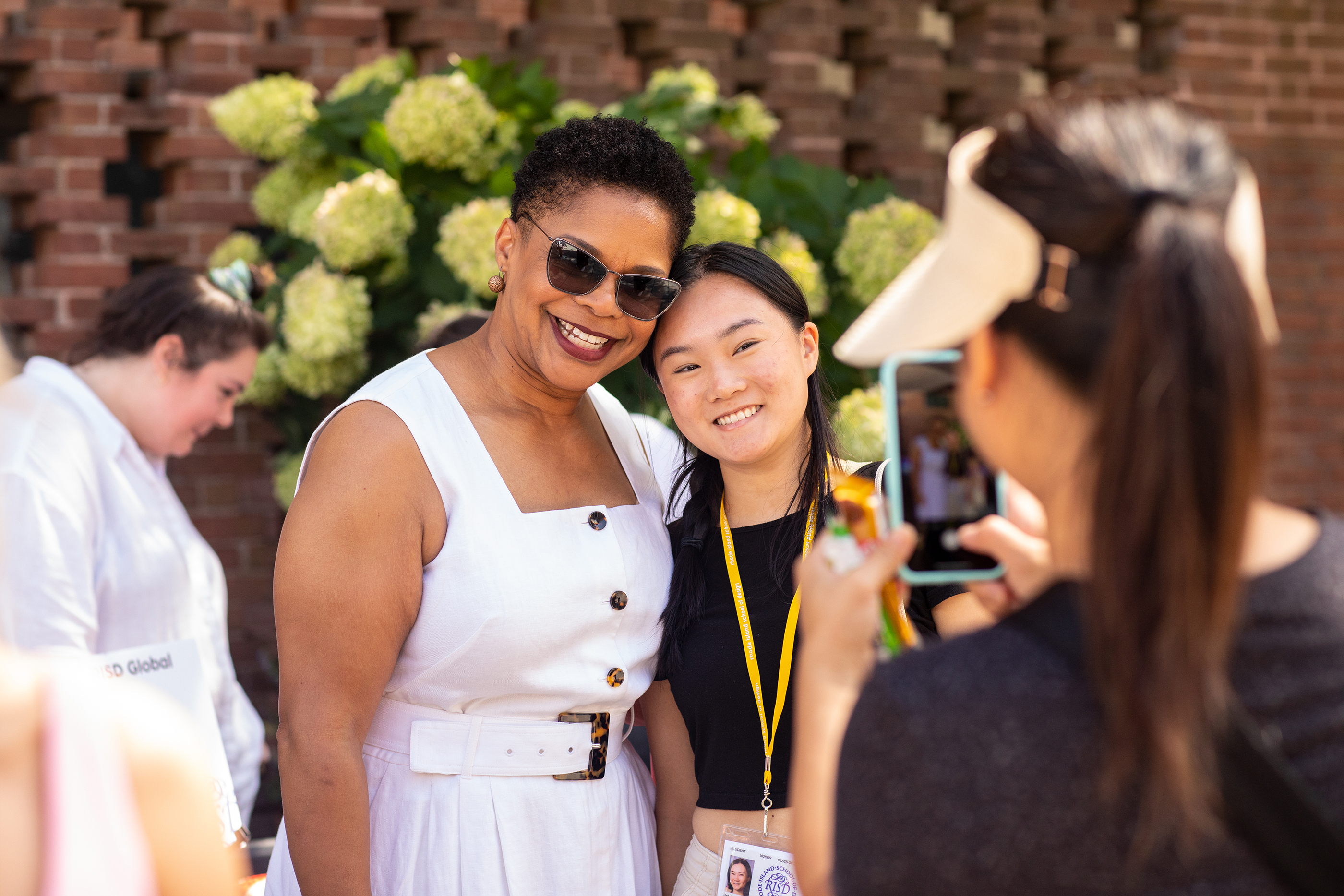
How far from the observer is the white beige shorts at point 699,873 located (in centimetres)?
227

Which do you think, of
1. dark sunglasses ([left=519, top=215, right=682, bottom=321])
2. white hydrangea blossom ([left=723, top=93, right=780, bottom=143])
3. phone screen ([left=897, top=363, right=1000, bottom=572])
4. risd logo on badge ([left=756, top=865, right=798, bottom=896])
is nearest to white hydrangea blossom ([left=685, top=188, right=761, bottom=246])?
white hydrangea blossom ([left=723, top=93, right=780, bottom=143])

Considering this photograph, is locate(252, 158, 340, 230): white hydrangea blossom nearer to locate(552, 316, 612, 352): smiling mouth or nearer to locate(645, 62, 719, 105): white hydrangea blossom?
locate(645, 62, 719, 105): white hydrangea blossom

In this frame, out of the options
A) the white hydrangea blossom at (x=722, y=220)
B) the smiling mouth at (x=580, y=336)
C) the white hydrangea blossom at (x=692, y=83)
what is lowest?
the smiling mouth at (x=580, y=336)

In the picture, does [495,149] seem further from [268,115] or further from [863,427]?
[863,427]

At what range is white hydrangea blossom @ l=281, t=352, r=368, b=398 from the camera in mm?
3750

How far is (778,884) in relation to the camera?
2166 millimetres

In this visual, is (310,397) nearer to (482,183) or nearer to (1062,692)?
(482,183)

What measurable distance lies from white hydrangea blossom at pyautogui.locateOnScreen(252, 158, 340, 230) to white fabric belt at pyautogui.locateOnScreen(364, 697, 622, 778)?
228 cm

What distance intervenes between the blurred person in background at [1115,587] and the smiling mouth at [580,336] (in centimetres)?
122

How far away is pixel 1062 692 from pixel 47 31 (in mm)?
4161

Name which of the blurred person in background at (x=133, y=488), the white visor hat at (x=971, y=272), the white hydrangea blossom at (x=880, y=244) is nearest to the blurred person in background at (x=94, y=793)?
the white visor hat at (x=971, y=272)

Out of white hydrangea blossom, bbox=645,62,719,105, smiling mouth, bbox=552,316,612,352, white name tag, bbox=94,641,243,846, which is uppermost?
white hydrangea blossom, bbox=645,62,719,105

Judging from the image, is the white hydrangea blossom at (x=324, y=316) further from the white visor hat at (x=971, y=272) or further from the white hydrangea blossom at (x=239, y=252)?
the white visor hat at (x=971, y=272)

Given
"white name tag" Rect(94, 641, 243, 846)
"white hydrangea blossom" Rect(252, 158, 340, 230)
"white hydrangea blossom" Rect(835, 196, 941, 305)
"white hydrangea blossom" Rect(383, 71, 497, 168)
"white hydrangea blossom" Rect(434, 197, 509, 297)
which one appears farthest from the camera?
"white hydrangea blossom" Rect(252, 158, 340, 230)
